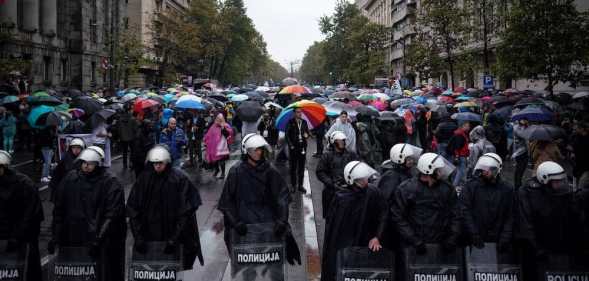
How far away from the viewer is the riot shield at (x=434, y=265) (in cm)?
589

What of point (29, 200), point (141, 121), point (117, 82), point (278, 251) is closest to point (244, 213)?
point (278, 251)

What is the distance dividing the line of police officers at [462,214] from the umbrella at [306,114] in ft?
26.5

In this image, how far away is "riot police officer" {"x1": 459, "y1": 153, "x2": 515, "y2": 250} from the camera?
6523mm

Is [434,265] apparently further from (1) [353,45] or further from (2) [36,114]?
(1) [353,45]

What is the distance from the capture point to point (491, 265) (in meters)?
6.09

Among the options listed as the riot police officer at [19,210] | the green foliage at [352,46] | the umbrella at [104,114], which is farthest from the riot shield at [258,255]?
the green foliage at [352,46]

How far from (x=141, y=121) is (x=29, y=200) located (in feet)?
32.3

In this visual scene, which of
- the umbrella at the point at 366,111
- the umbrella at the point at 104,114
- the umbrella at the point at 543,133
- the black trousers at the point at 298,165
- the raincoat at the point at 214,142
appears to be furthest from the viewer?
the umbrella at the point at 366,111

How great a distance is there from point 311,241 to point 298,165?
14.5 feet

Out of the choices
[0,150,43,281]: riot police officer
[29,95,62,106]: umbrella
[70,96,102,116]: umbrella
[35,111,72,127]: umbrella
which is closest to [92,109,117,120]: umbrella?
[35,111,72,127]: umbrella

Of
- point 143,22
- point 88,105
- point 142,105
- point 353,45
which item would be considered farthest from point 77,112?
point 353,45

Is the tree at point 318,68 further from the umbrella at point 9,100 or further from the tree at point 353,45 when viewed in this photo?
A: the umbrella at point 9,100

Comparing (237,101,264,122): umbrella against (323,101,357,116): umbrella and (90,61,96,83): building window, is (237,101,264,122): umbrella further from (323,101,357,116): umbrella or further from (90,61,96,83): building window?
(90,61,96,83): building window

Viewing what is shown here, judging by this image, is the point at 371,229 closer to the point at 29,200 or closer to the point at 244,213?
the point at 244,213
